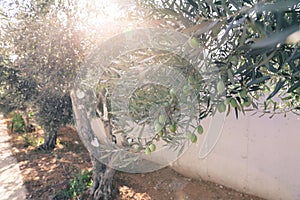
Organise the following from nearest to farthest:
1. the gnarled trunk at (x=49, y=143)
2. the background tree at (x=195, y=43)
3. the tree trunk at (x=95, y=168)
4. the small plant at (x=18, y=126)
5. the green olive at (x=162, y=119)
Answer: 1. the background tree at (x=195, y=43)
2. the green olive at (x=162, y=119)
3. the tree trunk at (x=95, y=168)
4. the gnarled trunk at (x=49, y=143)
5. the small plant at (x=18, y=126)

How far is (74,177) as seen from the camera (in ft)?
13.3

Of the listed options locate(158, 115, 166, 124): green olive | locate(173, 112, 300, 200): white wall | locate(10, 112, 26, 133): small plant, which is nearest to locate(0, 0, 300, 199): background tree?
locate(158, 115, 166, 124): green olive

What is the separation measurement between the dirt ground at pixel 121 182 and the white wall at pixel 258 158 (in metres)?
0.20

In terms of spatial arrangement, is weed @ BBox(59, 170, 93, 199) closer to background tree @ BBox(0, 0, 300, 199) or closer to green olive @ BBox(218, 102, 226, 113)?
background tree @ BBox(0, 0, 300, 199)

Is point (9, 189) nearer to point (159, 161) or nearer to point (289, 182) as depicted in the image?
point (159, 161)

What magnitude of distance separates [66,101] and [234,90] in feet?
10.7

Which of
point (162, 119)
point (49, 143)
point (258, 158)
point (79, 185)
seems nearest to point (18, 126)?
point (49, 143)

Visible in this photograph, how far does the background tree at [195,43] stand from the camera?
733 mm

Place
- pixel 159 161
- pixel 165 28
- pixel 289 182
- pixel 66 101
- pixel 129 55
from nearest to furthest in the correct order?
pixel 165 28 → pixel 129 55 → pixel 289 182 → pixel 66 101 → pixel 159 161

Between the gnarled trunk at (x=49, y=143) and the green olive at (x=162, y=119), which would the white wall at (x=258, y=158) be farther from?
the gnarled trunk at (x=49, y=143)

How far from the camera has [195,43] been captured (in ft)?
2.54

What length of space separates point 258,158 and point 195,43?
2.89 metres

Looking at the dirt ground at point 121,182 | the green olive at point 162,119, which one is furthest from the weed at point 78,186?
the green olive at point 162,119

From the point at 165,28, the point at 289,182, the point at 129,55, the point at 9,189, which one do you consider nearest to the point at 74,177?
the point at 9,189
